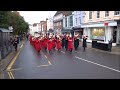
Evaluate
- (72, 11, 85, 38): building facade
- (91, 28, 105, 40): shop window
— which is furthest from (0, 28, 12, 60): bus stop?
(72, 11, 85, 38): building facade

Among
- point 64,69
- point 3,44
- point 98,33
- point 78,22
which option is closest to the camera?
point 64,69

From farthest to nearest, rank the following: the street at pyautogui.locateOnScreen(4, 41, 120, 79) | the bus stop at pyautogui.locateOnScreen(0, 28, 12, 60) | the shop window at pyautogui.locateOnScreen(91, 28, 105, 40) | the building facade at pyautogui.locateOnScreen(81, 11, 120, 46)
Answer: the shop window at pyautogui.locateOnScreen(91, 28, 105, 40) → the building facade at pyautogui.locateOnScreen(81, 11, 120, 46) → the bus stop at pyautogui.locateOnScreen(0, 28, 12, 60) → the street at pyautogui.locateOnScreen(4, 41, 120, 79)

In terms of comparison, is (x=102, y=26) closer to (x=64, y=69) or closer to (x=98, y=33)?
(x=98, y=33)

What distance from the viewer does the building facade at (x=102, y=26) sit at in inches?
1070

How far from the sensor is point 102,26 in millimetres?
31078

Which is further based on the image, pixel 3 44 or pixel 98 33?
pixel 98 33

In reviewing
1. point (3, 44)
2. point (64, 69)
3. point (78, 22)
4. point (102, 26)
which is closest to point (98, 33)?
point (102, 26)

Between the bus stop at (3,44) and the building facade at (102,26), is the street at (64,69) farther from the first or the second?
the building facade at (102,26)

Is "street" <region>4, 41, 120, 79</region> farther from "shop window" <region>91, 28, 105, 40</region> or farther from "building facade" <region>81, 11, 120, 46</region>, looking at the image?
"shop window" <region>91, 28, 105, 40</region>

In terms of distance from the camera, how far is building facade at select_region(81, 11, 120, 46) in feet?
89.1

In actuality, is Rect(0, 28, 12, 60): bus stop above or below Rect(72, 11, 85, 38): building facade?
below

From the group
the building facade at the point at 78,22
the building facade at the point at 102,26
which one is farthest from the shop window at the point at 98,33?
the building facade at the point at 78,22
